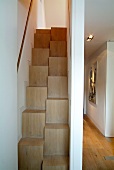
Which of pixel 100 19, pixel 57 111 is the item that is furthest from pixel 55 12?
pixel 57 111

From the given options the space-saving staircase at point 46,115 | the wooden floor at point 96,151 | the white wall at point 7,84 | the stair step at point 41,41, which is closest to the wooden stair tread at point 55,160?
the space-saving staircase at point 46,115

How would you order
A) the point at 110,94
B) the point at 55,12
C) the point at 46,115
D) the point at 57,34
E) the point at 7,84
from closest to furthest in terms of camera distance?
the point at 7,84 < the point at 46,115 < the point at 57,34 < the point at 110,94 < the point at 55,12

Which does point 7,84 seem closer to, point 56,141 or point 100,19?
point 56,141

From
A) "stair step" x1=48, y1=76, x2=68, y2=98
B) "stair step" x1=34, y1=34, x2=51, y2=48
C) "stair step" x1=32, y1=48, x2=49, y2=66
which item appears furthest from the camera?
"stair step" x1=34, y1=34, x2=51, y2=48

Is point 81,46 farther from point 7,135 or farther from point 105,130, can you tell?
point 105,130

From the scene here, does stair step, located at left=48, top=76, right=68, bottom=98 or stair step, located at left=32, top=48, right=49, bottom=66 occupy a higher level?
stair step, located at left=32, top=48, right=49, bottom=66

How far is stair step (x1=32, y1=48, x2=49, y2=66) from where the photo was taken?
3223mm

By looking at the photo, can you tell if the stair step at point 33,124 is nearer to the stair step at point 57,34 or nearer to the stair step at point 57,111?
the stair step at point 57,111

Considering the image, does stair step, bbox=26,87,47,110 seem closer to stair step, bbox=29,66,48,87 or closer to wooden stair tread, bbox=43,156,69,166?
stair step, bbox=29,66,48,87

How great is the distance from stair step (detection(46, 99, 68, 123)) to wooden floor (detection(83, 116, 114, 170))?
2.66 feet

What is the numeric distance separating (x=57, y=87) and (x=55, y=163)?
1.21 m

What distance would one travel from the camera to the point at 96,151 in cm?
305

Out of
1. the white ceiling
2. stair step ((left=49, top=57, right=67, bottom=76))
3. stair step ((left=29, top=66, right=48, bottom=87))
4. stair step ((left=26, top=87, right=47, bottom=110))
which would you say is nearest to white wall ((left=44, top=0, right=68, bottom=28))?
the white ceiling

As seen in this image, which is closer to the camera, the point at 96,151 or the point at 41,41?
the point at 96,151
